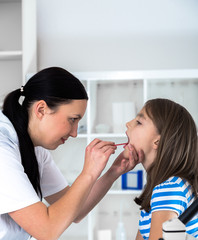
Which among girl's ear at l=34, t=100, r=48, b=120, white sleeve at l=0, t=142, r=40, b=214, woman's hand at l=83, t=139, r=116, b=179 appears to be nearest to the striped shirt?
woman's hand at l=83, t=139, r=116, b=179

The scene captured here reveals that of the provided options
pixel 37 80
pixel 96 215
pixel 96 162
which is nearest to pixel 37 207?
pixel 96 162

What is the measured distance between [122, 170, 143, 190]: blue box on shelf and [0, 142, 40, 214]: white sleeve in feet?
4.76

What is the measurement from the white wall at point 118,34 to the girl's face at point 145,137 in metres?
1.50

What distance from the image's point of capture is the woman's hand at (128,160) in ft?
4.64

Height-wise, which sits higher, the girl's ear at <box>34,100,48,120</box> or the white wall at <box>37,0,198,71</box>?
the white wall at <box>37,0,198,71</box>

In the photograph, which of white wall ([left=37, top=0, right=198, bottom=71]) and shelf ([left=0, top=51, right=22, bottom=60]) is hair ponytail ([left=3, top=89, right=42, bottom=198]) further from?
white wall ([left=37, top=0, right=198, bottom=71])

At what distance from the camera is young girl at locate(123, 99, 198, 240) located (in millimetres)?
1114

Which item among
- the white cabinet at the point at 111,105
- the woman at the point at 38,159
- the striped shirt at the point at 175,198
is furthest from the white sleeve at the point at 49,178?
the white cabinet at the point at 111,105

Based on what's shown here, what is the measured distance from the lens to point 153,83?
2.48 m

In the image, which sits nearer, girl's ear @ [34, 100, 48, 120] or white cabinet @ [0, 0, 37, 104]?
girl's ear @ [34, 100, 48, 120]

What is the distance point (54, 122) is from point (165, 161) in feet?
1.47

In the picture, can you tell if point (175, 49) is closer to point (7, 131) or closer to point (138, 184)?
point (138, 184)

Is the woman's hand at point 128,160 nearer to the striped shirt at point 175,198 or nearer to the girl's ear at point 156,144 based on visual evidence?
the girl's ear at point 156,144

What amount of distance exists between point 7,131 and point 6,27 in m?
1.95
